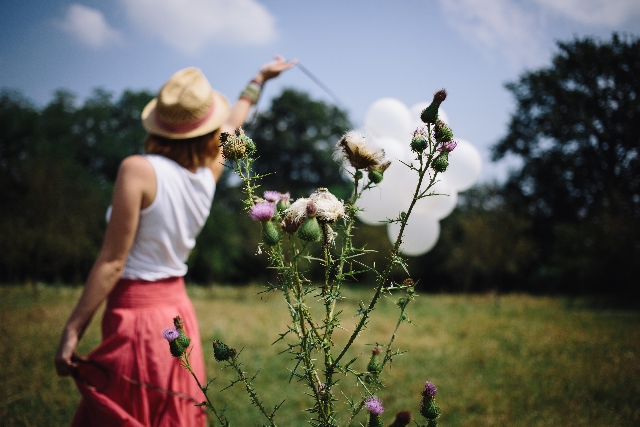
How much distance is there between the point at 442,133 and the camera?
890 mm

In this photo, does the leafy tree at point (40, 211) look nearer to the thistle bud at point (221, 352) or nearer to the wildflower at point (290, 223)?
the thistle bud at point (221, 352)

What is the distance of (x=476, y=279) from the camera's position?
2364cm

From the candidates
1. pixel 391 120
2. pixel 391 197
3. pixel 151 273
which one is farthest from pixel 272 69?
pixel 391 120

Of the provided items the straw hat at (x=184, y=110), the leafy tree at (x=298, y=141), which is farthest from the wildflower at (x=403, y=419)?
the leafy tree at (x=298, y=141)

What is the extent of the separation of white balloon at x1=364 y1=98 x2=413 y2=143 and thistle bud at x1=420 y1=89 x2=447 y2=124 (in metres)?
2.74

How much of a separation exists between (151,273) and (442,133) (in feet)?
3.83

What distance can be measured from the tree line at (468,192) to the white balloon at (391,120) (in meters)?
0.82

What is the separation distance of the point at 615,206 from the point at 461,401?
37.0 ft

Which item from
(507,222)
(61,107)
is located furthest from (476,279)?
(61,107)

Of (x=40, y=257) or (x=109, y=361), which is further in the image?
(x=40, y=257)

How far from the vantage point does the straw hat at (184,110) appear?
4.96ft

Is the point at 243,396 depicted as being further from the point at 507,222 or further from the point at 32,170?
the point at 507,222

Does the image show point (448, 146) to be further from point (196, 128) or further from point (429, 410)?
point (196, 128)

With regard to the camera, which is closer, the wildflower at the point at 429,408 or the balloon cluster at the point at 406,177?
the wildflower at the point at 429,408
